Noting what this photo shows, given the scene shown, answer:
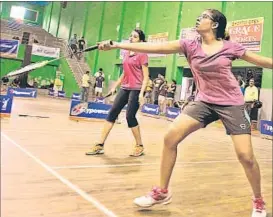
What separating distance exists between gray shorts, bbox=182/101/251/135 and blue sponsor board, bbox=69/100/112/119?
484cm

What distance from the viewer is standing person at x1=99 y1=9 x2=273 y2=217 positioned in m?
1.76

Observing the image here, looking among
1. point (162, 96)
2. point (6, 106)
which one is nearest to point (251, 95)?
point (162, 96)

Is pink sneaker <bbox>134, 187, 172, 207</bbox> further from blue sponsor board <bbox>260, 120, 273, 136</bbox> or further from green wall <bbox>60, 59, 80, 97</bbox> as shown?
green wall <bbox>60, 59, 80, 97</bbox>

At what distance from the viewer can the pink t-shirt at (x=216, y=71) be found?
1767mm

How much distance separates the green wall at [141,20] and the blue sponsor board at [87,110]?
589 centimetres

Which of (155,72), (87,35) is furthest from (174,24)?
(87,35)

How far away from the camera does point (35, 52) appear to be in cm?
1237

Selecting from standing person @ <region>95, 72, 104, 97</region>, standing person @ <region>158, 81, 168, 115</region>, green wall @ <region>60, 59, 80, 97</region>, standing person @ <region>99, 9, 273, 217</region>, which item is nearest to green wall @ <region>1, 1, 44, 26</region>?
green wall @ <region>60, 59, 80, 97</region>

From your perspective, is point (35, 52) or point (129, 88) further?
point (35, 52)

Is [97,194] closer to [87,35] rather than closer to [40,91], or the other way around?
[40,91]

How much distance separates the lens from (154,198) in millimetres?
1881

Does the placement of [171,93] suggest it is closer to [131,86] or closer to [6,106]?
[6,106]

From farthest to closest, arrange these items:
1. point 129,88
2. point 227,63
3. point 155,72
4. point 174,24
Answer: point 155,72
point 174,24
point 129,88
point 227,63

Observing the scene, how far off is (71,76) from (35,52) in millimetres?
5130
